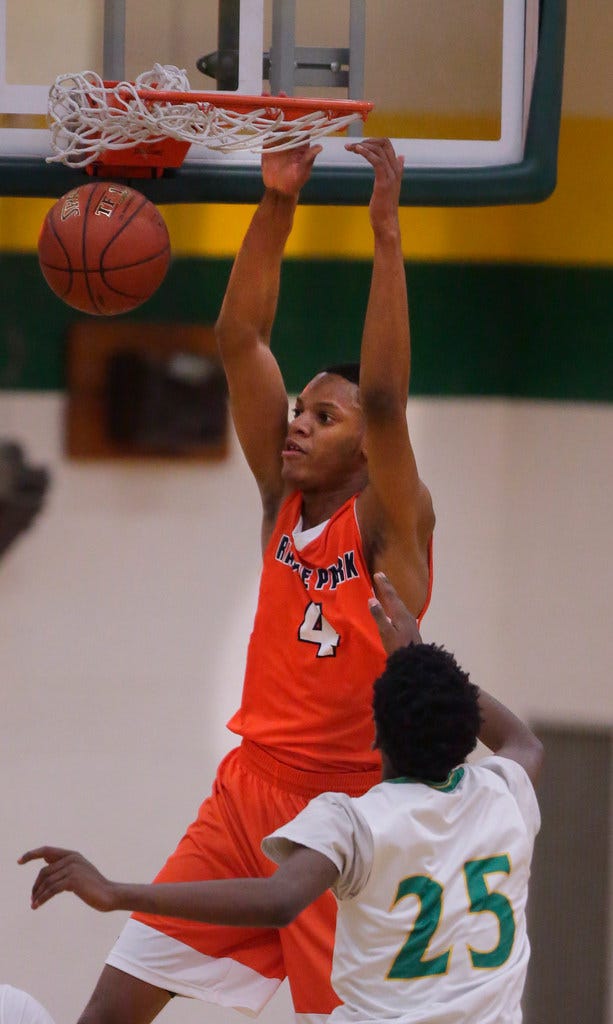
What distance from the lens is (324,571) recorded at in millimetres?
3502

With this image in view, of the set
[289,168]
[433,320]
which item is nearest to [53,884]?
[289,168]

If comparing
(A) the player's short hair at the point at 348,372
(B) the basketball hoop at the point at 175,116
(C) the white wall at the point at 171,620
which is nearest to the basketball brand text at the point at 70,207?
(B) the basketball hoop at the point at 175,116

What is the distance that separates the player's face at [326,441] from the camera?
362cm

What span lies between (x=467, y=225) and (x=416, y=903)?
344cm

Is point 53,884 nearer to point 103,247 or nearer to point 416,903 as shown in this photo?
point 416,903

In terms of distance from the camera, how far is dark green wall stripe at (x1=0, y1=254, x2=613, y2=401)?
5.27m

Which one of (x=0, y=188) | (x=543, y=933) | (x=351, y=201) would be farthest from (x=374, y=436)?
(x=543, y=933)

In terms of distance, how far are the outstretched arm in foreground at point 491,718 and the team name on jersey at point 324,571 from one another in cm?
35

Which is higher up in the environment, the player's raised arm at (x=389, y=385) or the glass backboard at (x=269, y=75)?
the glass backboard at (x=269, y=75)

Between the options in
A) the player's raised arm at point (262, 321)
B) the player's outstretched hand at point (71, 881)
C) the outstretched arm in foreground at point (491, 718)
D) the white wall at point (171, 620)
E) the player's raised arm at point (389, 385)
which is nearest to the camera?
the player's outstretched hand at point (71, 881)

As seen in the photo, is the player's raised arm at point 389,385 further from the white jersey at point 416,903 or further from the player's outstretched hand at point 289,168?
the white jersey at point 416,903

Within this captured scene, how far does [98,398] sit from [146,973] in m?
2.43

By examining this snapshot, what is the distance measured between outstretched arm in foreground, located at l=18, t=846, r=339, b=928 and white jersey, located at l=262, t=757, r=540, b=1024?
7cm

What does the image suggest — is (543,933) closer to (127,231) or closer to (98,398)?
(98,398)
